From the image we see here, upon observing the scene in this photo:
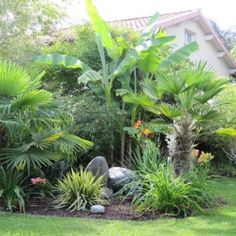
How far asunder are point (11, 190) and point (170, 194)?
329cm

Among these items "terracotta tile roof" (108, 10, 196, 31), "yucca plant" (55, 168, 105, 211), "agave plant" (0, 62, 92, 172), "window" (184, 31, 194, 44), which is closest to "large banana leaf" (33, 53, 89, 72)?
"agave plant" (0, 62, 92, 172)

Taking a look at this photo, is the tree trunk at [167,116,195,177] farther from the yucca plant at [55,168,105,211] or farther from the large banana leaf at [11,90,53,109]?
the large banana leaf at [11,90,53,109]

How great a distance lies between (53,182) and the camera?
10.4m

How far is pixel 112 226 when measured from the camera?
302 inches

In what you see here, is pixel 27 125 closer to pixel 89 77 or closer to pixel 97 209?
pixel 97 209

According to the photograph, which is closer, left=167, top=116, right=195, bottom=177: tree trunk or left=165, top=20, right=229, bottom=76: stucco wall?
left=167, top=116, right=195, bottom=177: tree trunk

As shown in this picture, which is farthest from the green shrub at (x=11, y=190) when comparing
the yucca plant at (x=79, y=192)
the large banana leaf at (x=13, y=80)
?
the large banana leaf at (x=13, y=80)

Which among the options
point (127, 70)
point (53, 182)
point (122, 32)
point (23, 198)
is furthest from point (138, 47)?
point (23, 198)

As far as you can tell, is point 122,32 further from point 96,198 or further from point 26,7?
point 96,198

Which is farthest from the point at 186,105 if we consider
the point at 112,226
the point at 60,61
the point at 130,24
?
the point at 130,24

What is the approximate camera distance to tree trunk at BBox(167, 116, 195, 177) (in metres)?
9.34

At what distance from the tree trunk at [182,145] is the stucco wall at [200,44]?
13555 mm

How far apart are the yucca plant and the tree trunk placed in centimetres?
174

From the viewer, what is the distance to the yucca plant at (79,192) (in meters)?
9.15
